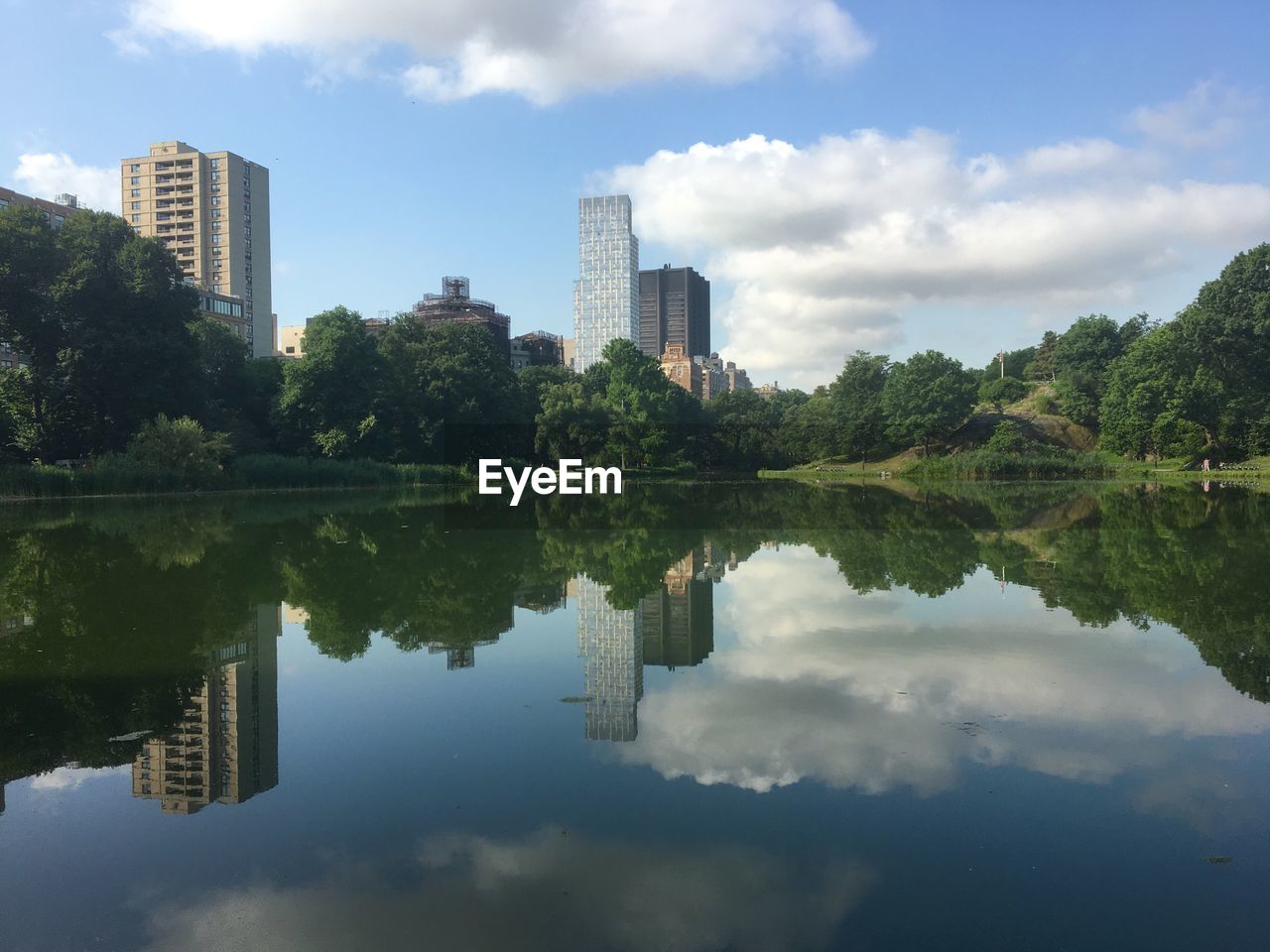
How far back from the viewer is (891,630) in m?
8.27

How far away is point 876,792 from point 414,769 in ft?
8.12

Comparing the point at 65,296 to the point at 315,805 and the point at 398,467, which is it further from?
the point at 315,805

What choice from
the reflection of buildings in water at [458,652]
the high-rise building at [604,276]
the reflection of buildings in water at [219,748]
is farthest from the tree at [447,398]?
the high-rise building at [604,276]

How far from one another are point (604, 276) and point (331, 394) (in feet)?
402

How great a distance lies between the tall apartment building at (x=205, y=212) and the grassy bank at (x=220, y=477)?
2337 inches

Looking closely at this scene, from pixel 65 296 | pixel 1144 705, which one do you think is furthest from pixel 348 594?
pixel 65 296

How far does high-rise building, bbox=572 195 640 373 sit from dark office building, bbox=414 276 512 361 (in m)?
61.6

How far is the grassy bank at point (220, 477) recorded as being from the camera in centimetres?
3147

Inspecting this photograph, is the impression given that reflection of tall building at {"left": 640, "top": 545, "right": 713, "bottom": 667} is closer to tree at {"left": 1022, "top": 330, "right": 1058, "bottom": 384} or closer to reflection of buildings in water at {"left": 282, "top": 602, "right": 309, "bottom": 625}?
reflection of buildings in water at {"left": 282, "top": 602, "right": 309, "bottom": 625}

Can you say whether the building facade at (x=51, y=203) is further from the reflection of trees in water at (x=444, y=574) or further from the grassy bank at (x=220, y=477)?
the reflection of trees in water at (x=444, y=574)

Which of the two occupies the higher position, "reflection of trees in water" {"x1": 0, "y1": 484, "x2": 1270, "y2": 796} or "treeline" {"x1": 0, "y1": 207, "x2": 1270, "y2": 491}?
"treeline" {"x1": 0, "y1": 207, "x2": 1270, "y2": 491}

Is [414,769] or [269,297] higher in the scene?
[269,297]

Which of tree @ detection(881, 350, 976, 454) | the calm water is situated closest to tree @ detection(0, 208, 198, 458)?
the calm water

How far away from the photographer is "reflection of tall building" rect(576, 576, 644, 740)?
218 inches
